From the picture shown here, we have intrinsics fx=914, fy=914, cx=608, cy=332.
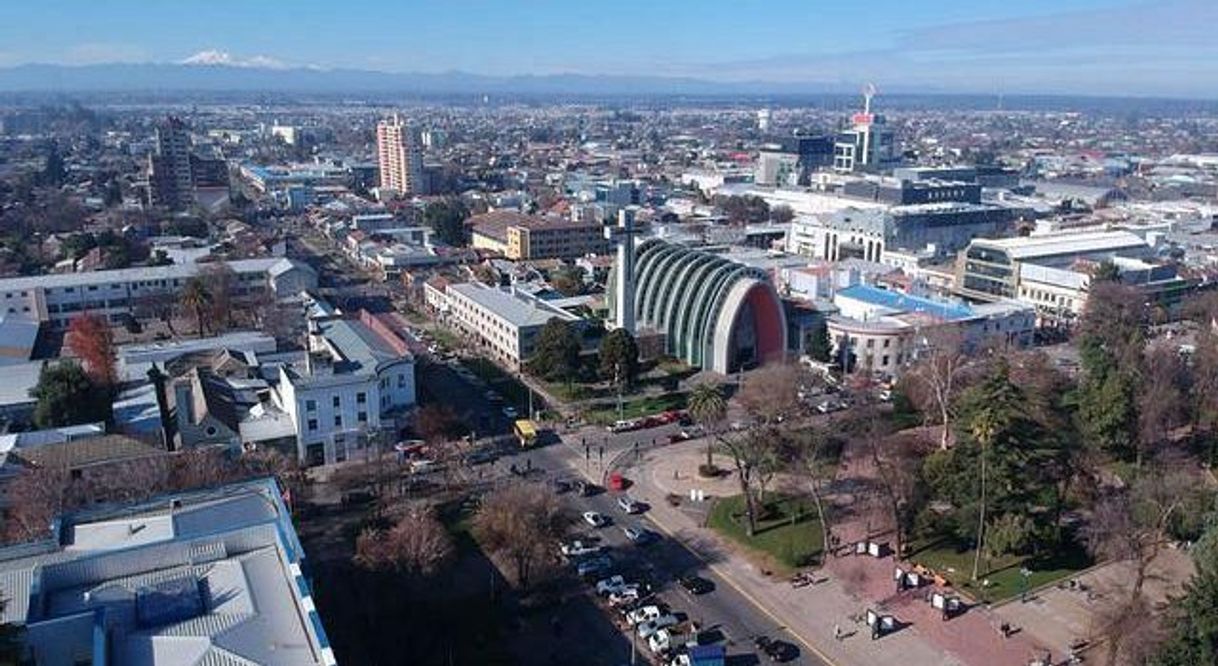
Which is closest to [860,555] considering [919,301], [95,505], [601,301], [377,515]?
[377,515]

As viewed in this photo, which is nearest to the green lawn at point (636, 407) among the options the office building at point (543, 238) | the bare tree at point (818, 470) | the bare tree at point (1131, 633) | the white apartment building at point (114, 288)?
the bare tree at point (818, 470)

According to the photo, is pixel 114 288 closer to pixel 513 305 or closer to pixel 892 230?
pixel 513 305

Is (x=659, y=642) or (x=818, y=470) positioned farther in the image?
(x=818, y=470)

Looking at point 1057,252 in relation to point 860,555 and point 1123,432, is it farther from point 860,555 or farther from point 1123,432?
point 860,555

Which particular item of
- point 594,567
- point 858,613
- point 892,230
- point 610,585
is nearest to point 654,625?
point 610,585

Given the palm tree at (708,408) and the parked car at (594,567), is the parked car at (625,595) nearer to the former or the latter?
the parked car at (594,567)

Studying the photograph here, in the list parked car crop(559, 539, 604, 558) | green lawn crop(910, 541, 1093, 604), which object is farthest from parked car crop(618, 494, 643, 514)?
green lawn crop(910, 541, 1093, 604)
